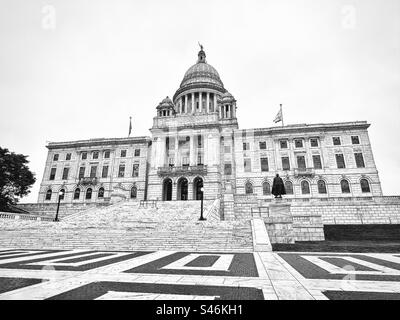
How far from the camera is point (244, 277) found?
5.18m

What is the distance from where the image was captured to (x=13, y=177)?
3556 cm

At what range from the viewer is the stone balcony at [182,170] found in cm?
3659

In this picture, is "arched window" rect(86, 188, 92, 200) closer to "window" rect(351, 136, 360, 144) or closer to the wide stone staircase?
the wide stone staircase

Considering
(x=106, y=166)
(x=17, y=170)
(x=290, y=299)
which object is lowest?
(x=290, y=299)

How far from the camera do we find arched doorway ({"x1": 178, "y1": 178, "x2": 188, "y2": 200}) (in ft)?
124

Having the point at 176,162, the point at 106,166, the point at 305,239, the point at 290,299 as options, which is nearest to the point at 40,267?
the point at 290,299

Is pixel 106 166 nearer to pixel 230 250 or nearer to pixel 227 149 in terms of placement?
pixel 227 149

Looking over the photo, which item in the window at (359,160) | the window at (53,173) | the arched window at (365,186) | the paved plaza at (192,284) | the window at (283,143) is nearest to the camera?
the paved plaza at (192,284)

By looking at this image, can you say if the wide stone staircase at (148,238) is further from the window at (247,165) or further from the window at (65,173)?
the window at (65,173)

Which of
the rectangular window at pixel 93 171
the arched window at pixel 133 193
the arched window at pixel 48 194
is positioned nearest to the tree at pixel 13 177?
the arched window at pixel 48 194

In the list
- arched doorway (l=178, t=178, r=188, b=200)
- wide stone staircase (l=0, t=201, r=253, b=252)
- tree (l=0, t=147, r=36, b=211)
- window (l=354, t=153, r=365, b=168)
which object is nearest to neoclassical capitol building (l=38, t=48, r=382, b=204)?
arched doorway (l=178, t=178, r=188, b=200)

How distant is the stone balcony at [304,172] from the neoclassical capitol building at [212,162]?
152 mm

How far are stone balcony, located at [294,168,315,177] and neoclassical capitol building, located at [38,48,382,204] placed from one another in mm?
152
